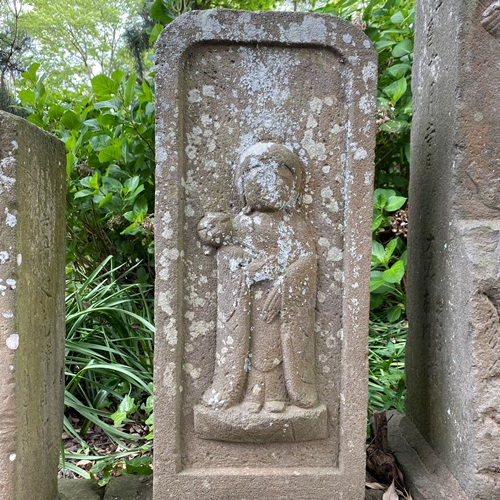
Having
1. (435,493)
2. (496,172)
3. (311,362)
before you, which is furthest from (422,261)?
(435,493)

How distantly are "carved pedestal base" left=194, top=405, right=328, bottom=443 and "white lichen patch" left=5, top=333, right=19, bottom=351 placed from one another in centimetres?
61

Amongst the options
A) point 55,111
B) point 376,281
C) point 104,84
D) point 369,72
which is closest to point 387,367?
point 376,281

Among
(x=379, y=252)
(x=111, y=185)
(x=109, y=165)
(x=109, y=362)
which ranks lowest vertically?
(x=109, y=362)

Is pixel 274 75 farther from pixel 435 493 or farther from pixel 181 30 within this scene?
pixel 435 493

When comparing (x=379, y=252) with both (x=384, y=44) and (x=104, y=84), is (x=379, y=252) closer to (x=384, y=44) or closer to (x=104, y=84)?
(x=384, y=44)

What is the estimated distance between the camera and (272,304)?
1.57m

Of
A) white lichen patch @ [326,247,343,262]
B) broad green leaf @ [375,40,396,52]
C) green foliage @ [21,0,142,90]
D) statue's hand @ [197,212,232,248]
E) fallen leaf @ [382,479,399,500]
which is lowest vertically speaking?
fallen leaf @ [382,479,399,500]

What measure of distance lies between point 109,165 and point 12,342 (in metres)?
1.76

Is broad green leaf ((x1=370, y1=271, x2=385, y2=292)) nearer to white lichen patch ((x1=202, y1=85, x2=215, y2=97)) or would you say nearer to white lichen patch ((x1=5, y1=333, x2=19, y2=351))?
white lichen patch ((x1=202, y1=85, x2=215, y2=97))

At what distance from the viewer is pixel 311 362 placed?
1.60m

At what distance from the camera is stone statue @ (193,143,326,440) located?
156cm

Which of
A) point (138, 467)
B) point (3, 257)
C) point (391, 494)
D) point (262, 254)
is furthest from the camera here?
point (138, 467)

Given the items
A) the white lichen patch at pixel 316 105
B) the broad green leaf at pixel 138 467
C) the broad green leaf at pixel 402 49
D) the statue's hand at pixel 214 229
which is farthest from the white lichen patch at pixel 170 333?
the broad green leaf at pixel 402 49

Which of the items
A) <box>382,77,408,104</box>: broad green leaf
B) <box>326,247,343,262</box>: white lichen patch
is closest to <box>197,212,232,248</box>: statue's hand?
<box>326,247,343,262</box>: white lichen patch
